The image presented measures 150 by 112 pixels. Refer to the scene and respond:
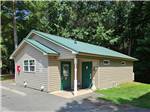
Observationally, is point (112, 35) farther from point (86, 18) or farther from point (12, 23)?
point (12, 23)

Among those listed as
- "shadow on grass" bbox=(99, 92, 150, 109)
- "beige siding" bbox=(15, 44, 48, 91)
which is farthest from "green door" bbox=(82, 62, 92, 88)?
"shadow on grass" bbox=(99, 92, 150, 109)

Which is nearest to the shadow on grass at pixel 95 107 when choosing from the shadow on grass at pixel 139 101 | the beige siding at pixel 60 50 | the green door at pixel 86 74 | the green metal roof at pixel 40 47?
the shadow on grass at pixel 139 101

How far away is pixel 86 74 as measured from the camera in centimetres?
2081

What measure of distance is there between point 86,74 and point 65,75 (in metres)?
2.02

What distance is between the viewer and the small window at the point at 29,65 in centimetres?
1938

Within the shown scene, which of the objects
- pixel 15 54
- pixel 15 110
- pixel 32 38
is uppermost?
pixel 32 38

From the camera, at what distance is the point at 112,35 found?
36219mm

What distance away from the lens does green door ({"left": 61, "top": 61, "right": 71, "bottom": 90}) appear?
1933 cm

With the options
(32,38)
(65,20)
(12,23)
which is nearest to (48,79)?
(32,38)

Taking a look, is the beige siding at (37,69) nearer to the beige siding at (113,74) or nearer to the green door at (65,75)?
the green door at (65,75)

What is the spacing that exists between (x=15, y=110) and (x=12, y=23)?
21.1 metres

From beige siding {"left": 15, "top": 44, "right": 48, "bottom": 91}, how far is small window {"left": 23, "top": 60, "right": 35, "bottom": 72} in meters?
0.26

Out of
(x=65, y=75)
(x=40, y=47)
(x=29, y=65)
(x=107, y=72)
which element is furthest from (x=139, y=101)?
(x=29, y=65)

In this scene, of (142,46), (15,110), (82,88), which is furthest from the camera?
(142,46)
